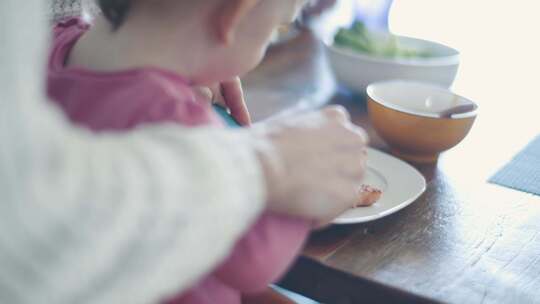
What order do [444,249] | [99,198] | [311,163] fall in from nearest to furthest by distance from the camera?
[99,198] → [311,163] → [444,249]

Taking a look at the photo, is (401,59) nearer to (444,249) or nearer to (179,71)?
(444,249)

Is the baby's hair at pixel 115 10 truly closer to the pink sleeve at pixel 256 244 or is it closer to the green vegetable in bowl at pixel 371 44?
the pink sleeve at pixel 256 244

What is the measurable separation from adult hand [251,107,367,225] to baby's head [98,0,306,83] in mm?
87

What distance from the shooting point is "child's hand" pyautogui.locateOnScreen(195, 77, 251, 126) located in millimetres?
734

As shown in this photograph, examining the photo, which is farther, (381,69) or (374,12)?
(374,12)

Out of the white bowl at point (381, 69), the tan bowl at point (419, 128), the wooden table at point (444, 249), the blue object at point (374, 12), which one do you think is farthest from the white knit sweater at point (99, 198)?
the blue object at point (374, 12)

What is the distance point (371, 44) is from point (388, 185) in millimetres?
528

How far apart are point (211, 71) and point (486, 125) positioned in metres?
0.74

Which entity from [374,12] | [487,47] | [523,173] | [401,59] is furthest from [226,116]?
[487,47]

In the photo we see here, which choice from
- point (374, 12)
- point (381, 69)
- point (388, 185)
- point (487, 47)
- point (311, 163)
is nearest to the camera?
point (311, 163)

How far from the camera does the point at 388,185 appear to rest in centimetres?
86

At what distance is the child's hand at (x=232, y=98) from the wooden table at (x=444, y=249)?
165mm

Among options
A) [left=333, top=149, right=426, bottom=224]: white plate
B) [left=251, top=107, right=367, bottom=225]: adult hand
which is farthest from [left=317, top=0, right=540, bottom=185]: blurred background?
[left=251, top=107, right=367, bottom=225]: adult hand

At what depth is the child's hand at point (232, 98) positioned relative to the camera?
73 cm
